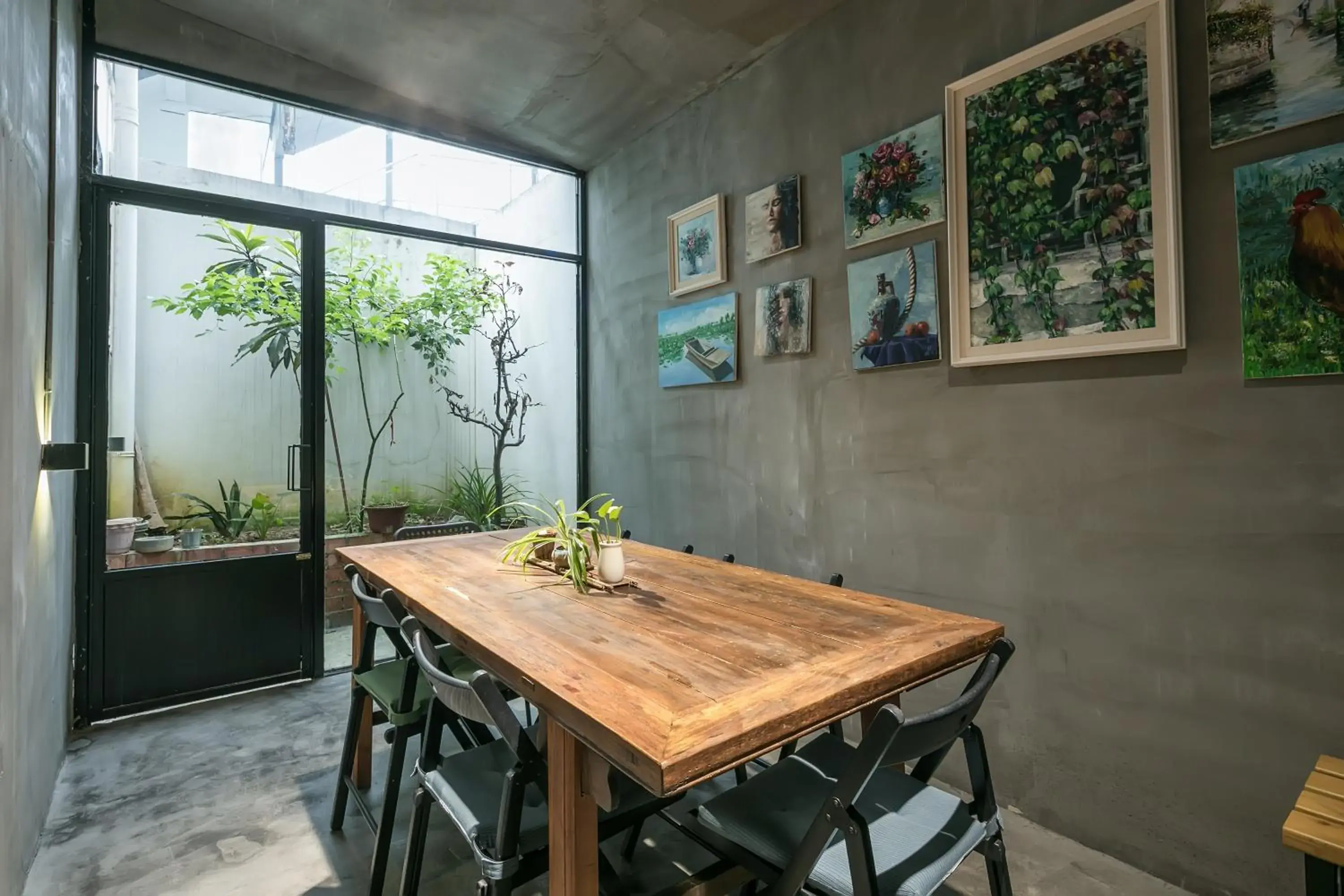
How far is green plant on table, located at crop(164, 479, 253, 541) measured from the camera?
3.25m

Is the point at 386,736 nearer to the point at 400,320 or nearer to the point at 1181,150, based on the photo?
the point at 400,320

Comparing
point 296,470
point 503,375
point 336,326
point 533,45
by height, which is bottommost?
point 296,470

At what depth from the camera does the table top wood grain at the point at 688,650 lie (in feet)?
3.35


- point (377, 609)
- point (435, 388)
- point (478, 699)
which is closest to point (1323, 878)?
point (478, 699)

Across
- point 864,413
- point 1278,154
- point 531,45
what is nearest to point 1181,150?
point 1278,154

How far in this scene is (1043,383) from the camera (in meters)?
2.15

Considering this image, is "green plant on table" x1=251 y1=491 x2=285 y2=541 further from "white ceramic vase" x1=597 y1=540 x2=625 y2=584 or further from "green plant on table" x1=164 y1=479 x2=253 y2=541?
"white ceramic vase" x1=597 y1=540 x2=625 y2=584

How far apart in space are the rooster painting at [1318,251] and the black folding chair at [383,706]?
96.1 inches

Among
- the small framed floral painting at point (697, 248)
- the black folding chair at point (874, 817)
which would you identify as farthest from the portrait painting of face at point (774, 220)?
the black folding chair at point (874, 817)

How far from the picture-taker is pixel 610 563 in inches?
76.8

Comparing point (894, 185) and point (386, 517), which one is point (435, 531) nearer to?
point (386, 517)

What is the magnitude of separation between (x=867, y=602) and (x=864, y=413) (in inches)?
44.0

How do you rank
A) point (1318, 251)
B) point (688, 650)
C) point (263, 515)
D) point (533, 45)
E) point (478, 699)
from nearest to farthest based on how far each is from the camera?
point (478, 699)
point (688, 650)
point (1318, 251)
point (533, 45)
point (263, 515)

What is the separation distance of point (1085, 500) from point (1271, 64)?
123cm
